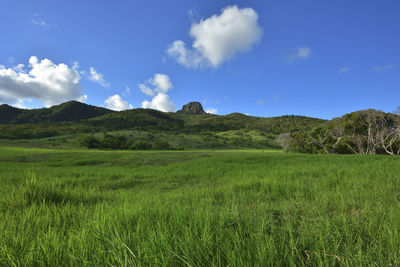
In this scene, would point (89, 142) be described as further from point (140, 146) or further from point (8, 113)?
point (8, 113)

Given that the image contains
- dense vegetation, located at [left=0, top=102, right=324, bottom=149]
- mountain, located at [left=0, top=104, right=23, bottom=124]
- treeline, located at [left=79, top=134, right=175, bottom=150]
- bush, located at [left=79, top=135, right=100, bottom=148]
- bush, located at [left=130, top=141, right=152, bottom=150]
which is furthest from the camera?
mountain, located at [left=0, top=104, right=23, bottom=124]

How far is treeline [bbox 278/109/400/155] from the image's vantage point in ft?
86.3

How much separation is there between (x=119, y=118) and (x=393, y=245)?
6758 inches

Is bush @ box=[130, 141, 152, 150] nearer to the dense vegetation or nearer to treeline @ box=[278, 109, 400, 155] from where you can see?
the dense vegetation

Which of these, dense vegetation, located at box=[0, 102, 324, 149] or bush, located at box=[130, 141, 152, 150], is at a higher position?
dense vegetation, located at box=[0, 102, 324, 149]

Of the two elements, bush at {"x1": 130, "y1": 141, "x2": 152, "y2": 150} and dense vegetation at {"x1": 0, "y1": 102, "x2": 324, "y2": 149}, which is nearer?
bush at {"x1": 130, "y1": 141, "x2": 152, "y2": 150}

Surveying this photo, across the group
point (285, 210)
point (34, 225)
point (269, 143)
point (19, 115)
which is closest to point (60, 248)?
point (34, 225)

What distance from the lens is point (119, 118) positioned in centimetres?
15512

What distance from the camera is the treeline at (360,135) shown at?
86.3 ft

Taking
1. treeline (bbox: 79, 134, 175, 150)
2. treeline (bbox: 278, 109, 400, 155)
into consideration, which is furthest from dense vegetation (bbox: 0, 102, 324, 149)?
treeline (bbox: 278, 109, 400, 155)

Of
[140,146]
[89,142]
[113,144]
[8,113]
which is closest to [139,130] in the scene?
[113,144]

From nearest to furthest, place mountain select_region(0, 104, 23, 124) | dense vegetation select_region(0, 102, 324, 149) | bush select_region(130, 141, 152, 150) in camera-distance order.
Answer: bush select_region(130, 141, 152, 150), dense vegetation select_region(0, 102, 324, 149), mountain select_region(0, 104, 23, 124)

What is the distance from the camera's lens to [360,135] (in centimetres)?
2853

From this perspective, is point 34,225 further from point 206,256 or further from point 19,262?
point 206,256
